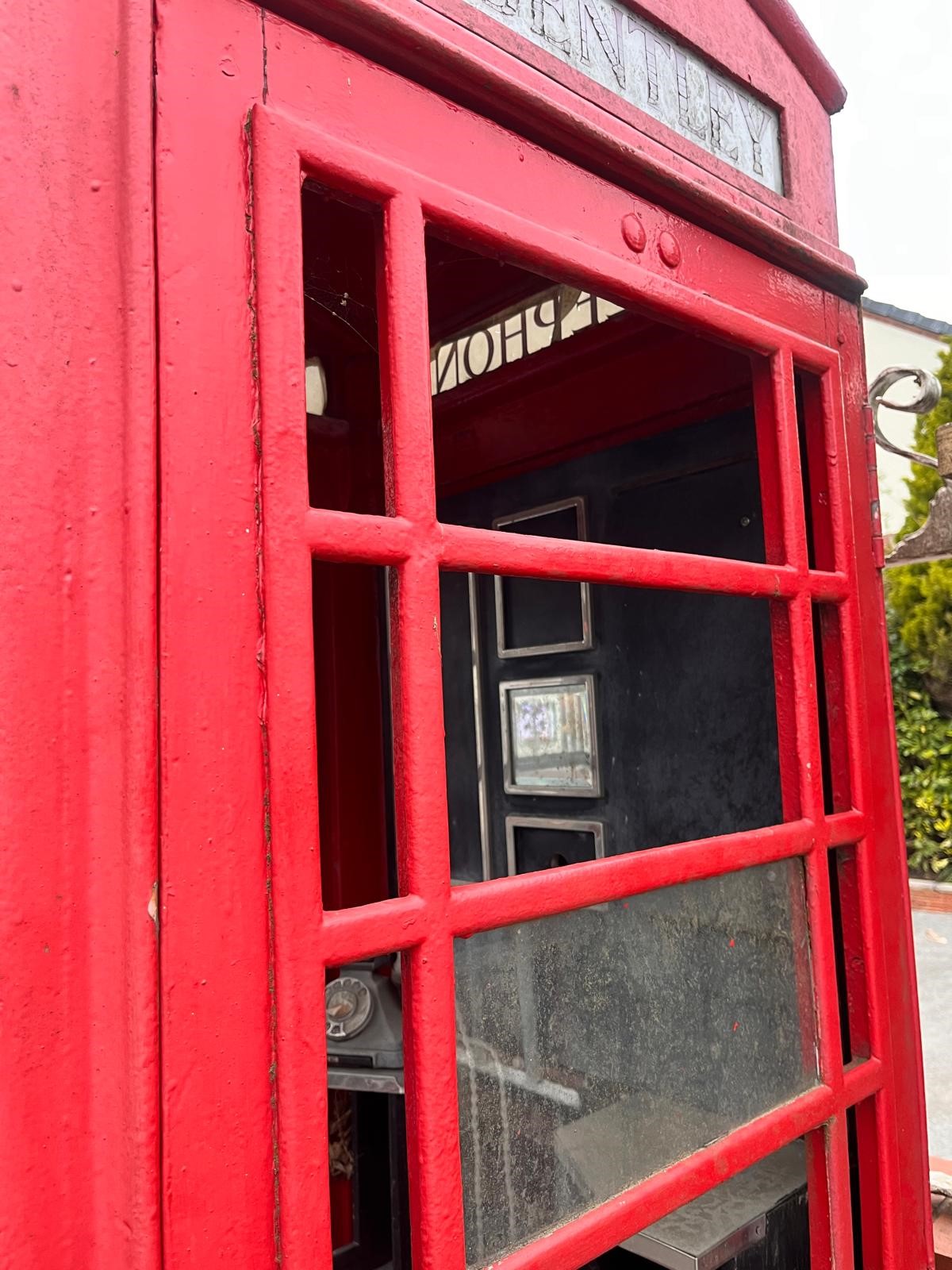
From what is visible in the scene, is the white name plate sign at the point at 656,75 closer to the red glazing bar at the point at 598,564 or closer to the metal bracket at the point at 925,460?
the metal bracket at the point at 925,460

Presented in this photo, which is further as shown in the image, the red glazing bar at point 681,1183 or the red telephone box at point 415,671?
the red glazing bar at point 681,1183

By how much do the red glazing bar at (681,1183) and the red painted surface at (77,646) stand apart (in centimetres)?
43

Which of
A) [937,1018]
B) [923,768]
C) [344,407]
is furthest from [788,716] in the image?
[923,768]

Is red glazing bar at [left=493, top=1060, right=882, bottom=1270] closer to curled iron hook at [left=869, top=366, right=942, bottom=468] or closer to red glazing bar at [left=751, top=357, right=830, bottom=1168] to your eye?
red glazing bar at [left=751, top=357, right=830, bottom=1168]

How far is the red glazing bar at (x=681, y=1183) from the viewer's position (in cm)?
89

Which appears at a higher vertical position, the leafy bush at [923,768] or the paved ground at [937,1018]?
the leafy bush at [923,768]

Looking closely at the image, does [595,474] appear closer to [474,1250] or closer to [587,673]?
[587,673]

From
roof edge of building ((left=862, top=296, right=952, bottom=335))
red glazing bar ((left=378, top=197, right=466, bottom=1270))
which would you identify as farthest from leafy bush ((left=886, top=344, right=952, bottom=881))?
red glazing bar ((left=378, top=197, right=466, bottom=1270))

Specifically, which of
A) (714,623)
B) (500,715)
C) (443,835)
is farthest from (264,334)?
(500,715)

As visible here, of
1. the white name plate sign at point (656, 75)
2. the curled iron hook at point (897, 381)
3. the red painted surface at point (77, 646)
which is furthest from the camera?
the curled iron hook at point (897, 381)

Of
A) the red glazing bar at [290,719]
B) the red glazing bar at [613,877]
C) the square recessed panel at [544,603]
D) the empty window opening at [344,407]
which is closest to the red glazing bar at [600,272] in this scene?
the red glazing bar at [290,719]

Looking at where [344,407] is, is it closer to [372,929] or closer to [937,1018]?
[372,929]

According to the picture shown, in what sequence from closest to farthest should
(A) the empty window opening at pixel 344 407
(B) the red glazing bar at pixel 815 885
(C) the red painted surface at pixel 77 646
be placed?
(C) the red painted surface at pixel 77 646
(B) the red glazing bar at pixel 815 885
(A) the empty window opening at pixel 344 407

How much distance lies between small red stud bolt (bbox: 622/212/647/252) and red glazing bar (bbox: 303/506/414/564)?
528 millimetres
